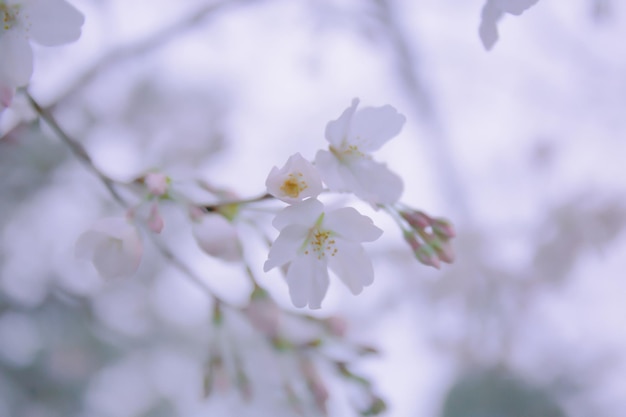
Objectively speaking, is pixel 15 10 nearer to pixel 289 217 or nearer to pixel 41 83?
pixel 289 217

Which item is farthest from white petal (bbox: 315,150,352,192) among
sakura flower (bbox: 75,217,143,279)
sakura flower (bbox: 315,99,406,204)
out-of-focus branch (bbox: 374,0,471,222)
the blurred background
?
out-of-focus branch (bbox: 374,0,471,222)

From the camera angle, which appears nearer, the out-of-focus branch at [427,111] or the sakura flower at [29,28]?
the sakura flower at [29,28]

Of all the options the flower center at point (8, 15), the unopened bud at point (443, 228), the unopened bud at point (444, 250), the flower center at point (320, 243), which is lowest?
the unopened bud at point (444, 250)

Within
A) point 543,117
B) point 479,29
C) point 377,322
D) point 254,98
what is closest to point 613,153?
point 543,117

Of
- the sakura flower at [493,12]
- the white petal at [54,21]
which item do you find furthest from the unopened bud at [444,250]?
the white petal at [54,21]

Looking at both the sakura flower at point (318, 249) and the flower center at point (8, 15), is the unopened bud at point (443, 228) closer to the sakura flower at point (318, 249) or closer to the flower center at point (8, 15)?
the sakura flower at point (318, 249)

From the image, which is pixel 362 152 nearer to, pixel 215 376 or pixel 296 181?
pixel 296 181

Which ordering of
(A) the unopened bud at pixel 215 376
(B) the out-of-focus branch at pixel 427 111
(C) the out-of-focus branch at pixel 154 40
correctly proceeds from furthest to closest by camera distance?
(B) the out-of-focus branch at pixel 427 111, (C) the out-of-focus branch at pixel 154 40, (A) the unopened bud at pixel 215 376
